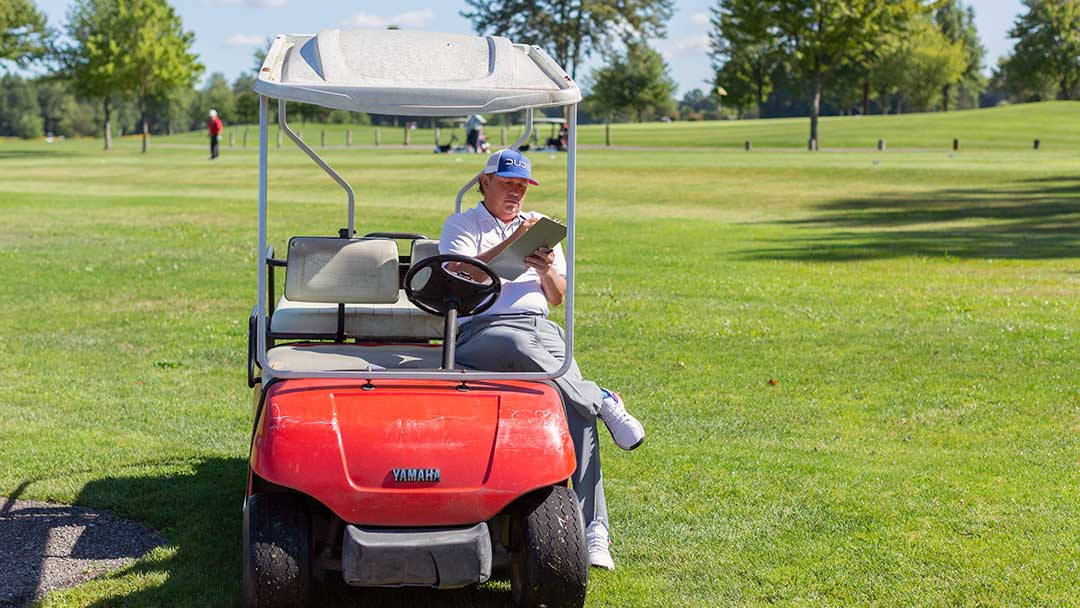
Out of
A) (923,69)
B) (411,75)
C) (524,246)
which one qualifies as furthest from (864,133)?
(411,75)

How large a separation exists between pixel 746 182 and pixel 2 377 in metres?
27.1

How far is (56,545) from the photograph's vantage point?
5398 millimetres

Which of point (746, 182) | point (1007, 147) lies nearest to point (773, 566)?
point (746, 182)

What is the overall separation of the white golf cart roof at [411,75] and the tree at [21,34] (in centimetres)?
6067

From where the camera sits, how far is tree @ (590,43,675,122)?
303 feet

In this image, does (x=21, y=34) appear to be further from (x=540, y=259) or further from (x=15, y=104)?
(x=15, y=104)

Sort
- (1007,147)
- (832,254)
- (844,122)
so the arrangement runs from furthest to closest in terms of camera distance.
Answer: (844,122) → (1007,147) → (832,254)

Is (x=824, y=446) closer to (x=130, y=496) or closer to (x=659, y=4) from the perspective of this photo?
(x=130, y=496)

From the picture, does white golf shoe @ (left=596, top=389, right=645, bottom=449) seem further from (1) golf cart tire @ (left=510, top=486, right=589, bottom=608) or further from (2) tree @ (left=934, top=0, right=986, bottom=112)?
(2) tree @ (left=934, top=0, right=986, bottom=112)

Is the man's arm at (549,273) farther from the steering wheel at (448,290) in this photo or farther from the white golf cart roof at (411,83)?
the white golf cart roof at (411,83)

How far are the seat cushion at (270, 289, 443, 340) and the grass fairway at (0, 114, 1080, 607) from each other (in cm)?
85

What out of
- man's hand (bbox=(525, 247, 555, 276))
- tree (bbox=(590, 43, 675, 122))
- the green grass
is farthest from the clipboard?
tree (bbox=(590, 43, 675, 122))

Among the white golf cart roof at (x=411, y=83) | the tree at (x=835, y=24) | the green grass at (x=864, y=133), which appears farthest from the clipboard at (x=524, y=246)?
the tree at (x=835, y=24)

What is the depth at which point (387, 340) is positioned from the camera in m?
6.00
